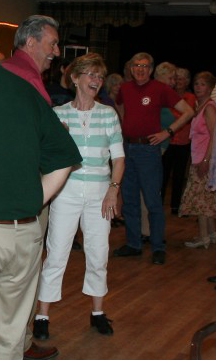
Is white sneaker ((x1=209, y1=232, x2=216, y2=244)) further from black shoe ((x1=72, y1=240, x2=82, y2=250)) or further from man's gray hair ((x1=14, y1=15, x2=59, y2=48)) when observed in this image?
man's gray hair ((x1=14, y1=15, x2=59, y2=48))

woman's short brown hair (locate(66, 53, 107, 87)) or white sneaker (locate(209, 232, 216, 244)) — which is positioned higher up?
woman's short brown hair (locate(66, 53, 107, 87))

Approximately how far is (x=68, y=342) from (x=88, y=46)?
27.3ft

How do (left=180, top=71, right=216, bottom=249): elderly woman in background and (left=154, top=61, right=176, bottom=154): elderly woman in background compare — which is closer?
(left=180, top=71, right=216, bottom=249): elderly woman in background

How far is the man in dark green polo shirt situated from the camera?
1927mm

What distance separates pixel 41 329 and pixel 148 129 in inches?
83.4

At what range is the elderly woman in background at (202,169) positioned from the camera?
16.5 ft

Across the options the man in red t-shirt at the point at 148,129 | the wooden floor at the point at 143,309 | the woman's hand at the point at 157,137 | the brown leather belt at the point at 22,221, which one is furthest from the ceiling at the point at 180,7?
the brown leather belt at the point at 22,221

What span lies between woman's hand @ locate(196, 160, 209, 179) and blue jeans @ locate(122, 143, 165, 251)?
1.19 feet

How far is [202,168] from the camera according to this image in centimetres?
515

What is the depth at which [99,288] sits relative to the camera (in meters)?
3.35

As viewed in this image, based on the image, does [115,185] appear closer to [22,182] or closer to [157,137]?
[22,182]

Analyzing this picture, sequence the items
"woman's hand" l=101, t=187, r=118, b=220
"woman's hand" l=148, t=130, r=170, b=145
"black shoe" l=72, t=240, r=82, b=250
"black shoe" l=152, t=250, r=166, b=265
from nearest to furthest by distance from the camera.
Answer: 1. "woman's hand" l=101, t=187, r=118, b=220
2. "woman's hand" l=148, t=130, r=170, b=145
3. "black shoe" l=152, t=250, r=166, b=265
4. "black shoe" l=72, t=240, r=82, b=250

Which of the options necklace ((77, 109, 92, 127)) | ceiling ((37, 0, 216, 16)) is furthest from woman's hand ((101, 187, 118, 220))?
ceiling ((37, 0, 216, 16))

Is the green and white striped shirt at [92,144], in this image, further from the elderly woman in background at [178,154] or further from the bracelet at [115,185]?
the elderly woman in background at [178,154]
